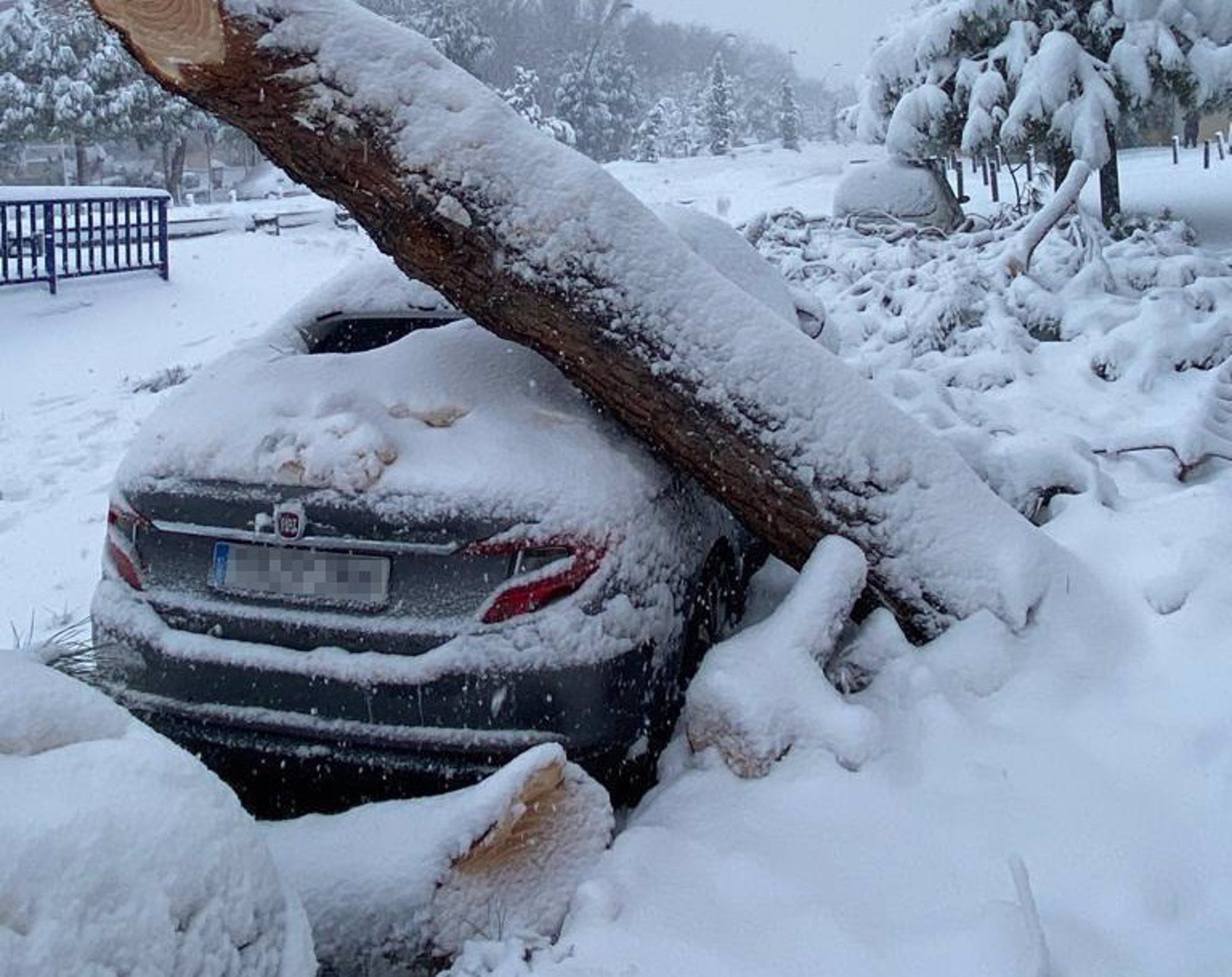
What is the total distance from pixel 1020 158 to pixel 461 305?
10544 millimetres

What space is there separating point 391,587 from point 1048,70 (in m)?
10.0

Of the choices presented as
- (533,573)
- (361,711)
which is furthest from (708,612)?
(361,711)

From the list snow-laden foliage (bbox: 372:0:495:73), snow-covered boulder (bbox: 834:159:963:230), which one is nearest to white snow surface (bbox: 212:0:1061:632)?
snow-covered boulder (bbox: 834:159:963:230)

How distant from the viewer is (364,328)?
13.5 ft

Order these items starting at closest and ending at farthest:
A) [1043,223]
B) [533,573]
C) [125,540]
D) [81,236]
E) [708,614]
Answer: [533,573] < [125,540] < [708,614] < [1043,223] < [81,236]

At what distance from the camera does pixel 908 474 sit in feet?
11.0

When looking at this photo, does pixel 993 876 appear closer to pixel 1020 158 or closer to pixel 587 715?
pixel 587 715

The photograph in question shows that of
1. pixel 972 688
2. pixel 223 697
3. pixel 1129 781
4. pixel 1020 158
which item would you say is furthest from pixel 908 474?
pixel 1020 158

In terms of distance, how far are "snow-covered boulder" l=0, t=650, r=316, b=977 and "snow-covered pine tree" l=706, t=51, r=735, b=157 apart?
6050 centimetres

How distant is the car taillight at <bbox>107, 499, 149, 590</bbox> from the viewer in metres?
2.95

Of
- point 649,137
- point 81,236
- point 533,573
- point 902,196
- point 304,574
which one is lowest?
point 649,137

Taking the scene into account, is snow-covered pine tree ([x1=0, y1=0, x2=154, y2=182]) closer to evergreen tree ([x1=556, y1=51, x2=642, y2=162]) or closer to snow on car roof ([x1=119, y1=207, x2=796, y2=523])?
evergreen tree ([x1=556, y1=51, x2=642, y2=162])

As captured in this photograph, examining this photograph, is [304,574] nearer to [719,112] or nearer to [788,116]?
[719,112]

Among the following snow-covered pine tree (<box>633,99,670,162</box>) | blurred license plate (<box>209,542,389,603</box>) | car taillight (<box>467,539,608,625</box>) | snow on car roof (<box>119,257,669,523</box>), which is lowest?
snow-covered pine tree (<box>633,99,670,162</box>)
